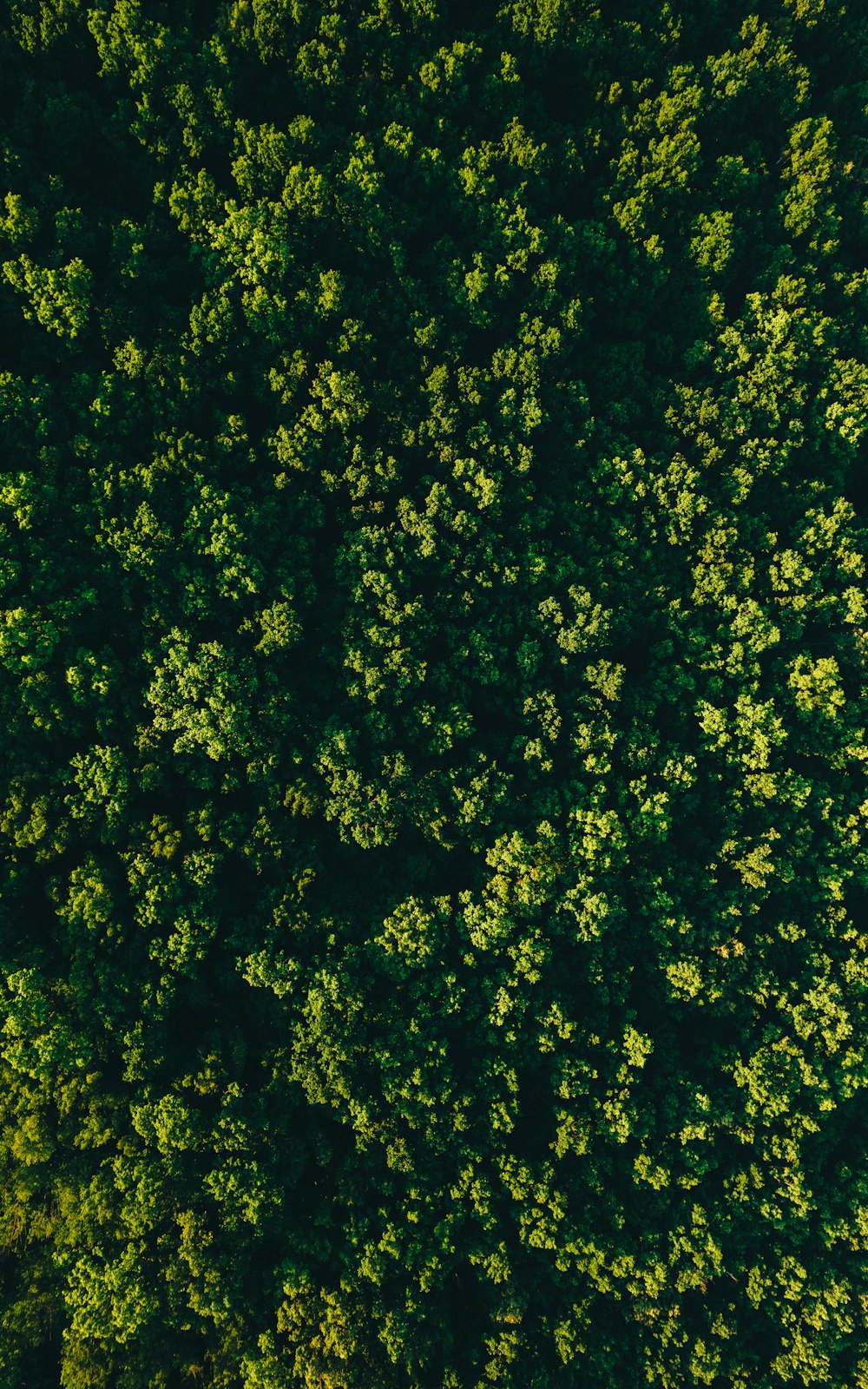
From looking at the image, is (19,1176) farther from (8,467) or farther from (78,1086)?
(8,467)

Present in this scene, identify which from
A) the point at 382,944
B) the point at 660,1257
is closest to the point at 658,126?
the point at 382,944

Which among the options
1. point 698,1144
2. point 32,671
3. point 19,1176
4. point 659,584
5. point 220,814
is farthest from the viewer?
point 659,584

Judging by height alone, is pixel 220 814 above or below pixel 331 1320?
above

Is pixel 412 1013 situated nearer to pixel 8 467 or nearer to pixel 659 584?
pixel 659 584

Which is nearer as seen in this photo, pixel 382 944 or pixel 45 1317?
pixel 45 1317

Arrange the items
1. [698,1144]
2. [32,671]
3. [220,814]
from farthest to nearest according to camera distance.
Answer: [698,1144]
[220,814]
[32,671]

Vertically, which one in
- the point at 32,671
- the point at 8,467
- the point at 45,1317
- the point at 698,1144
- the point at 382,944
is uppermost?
the point at 8,467

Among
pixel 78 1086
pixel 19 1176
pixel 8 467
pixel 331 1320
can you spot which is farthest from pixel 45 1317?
pixel 8 467
